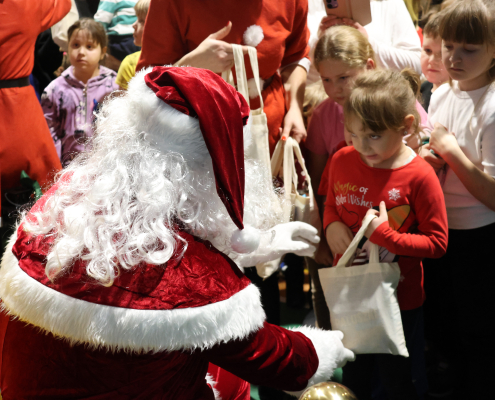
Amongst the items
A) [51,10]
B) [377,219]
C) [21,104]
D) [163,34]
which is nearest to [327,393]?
[377,219]

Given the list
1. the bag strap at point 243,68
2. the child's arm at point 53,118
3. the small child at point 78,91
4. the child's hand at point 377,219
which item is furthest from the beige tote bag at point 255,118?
the child's arm at point 53,118

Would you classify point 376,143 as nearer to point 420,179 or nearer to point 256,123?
point 420,179

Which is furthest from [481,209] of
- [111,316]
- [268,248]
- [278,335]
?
[111,316]

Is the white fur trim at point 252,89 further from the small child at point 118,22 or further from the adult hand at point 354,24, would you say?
the small child at point 118,22

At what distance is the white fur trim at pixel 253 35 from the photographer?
6.47 ft

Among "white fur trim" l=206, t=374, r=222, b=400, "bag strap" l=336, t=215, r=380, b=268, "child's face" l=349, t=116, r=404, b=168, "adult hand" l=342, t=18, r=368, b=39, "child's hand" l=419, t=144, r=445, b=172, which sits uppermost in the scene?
"adult hand" l=342, t=18, r=368, b=39

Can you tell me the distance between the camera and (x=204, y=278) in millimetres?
1146

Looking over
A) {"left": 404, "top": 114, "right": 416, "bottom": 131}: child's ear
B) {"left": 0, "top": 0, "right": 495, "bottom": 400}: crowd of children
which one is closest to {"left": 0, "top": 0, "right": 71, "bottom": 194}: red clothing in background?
{"left": 0, "top": 0, "right": 495, "bottom": 400}: crowd of children

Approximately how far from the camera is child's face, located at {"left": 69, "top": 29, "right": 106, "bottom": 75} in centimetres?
350

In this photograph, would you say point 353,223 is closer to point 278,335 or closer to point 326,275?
point 326,275

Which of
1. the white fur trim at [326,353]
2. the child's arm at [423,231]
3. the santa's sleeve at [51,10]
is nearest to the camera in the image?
the white fur trim at [326,353]

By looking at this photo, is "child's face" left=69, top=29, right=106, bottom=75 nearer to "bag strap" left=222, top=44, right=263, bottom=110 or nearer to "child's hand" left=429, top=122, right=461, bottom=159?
"bag strap" left=222, top=44, right=263, bottom=110

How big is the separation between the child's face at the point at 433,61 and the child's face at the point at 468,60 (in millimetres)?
392

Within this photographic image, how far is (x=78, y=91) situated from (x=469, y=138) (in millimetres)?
2662
